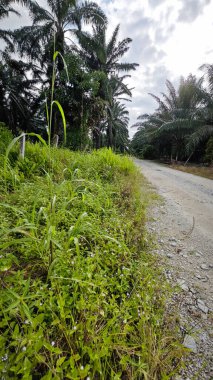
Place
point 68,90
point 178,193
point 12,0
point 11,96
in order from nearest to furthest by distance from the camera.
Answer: point 178,193, point 12,0, point 68,90, point 11,96

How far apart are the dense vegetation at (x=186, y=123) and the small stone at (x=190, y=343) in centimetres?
1400

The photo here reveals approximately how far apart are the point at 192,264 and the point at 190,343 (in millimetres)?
951

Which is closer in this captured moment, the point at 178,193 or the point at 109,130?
the point at 178,193

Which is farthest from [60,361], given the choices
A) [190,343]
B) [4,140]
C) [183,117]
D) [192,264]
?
[183,117]

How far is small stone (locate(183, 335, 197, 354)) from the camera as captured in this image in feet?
3.89

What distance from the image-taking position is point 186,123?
1496cm

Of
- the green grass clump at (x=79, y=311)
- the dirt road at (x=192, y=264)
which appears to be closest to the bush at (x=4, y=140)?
the green grass clump at (x=79, y=311)

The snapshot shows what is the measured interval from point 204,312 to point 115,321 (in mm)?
828

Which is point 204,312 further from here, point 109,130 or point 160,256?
point 109,130

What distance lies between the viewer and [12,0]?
971 centimetres

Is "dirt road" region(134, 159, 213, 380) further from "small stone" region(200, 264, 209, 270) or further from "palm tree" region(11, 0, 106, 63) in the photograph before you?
"palm tree" region(11, 0, 106, 63)

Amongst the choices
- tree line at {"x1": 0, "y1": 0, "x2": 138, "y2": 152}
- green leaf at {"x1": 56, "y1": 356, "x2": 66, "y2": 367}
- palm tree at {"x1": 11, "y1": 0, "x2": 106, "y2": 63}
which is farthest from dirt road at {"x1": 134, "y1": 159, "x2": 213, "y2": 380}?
palm tree at {"x1": 11, "y1": 0, "x2": 106, "y2": 63}

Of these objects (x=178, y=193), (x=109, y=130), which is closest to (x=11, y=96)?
(x=109, y=130)

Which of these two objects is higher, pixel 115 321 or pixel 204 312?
pixel 115 321
